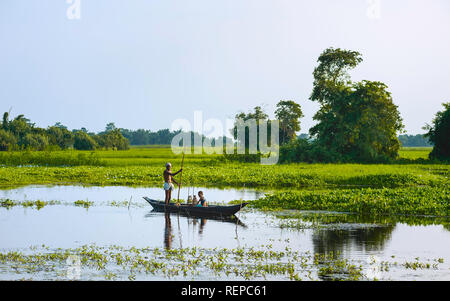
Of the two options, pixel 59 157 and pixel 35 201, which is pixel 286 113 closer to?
pixel 59 157

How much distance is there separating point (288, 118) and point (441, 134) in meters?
25.7

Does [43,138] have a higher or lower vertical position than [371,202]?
higher

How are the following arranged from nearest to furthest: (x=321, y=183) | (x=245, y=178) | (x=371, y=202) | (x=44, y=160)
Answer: (x=371, y=202)
(x=321, y=183)
(x=245, y=178)
(x=44, y=160)

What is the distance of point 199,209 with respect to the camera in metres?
20.2

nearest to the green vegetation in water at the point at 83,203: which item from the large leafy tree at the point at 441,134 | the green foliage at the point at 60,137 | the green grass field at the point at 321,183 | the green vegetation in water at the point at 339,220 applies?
the green grass field at the point at 321,183

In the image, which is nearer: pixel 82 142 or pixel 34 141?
pixel 34 141

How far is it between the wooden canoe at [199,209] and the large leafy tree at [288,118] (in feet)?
167

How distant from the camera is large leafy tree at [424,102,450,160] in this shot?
Result: 48.2 m

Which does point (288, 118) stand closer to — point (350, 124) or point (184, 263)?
point (350, 124)

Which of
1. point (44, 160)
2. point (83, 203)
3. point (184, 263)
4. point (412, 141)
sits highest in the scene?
point (412, 141)

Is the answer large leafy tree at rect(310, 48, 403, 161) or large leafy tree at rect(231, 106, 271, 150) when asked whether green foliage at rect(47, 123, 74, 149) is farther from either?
large leafy tree at rect(310, 48, 403, 161)

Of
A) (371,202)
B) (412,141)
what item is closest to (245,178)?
(371,202)

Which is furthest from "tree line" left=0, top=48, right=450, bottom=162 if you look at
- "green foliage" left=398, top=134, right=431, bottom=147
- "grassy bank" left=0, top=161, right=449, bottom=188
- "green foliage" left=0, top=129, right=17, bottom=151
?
"green foliage" left=398, top=134, right=431, bottom=147

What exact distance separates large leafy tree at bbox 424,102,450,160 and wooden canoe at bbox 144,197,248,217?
3383 cm
